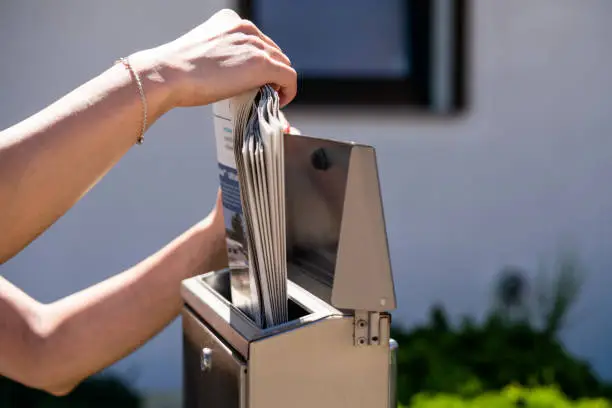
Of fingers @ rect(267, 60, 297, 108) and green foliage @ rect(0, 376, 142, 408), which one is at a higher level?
fingers @ rect(267, 60, 297, 108)

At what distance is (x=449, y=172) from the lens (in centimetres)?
384

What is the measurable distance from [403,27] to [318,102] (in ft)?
1.74

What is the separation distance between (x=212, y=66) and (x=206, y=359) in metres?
0.32

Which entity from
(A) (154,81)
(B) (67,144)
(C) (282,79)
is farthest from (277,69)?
(B) (67,144)

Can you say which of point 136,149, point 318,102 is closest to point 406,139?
point 318,102

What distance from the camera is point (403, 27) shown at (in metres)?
3.93

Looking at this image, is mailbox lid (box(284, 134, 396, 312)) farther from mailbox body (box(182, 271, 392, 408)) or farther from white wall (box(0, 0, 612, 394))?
white wall (box(0, 0, 612, 394))

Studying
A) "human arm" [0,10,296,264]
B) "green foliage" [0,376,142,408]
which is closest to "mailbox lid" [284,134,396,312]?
"human arm" [0,10,296,264]

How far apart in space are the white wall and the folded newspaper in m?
2.70

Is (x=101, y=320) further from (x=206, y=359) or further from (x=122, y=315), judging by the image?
(x=206, y=359)

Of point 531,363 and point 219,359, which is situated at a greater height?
point 219,359

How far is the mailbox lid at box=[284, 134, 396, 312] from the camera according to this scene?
2.76 ft

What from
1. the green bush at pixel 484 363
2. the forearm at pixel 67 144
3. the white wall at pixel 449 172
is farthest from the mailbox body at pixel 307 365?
the white wall at pixel 449 172

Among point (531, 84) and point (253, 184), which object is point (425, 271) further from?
point (253, 184)
